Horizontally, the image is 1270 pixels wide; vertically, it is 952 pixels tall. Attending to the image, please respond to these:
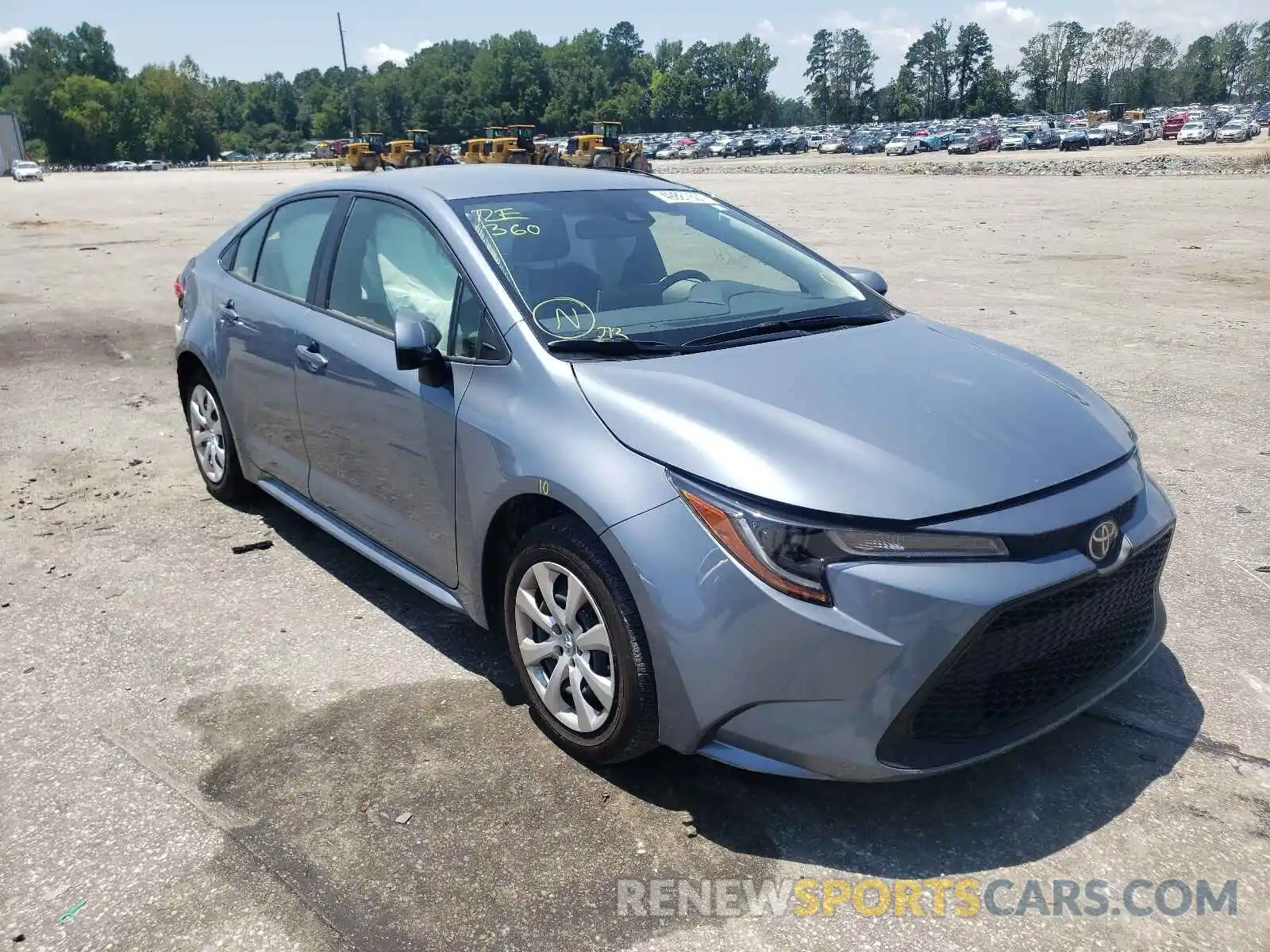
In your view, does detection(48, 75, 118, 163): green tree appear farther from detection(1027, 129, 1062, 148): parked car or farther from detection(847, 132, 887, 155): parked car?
detection(1027, 129, 1062, 148): parked car

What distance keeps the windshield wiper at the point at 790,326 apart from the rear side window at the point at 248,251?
247 centimetres

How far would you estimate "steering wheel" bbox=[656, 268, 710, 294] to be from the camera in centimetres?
376

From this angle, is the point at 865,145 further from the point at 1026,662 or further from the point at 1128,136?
the point at 1026,662

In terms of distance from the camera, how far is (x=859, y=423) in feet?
9.35

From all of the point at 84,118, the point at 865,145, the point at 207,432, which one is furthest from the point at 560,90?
the point at 207,432

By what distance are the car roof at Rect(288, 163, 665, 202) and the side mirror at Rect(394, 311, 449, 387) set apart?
626 mm

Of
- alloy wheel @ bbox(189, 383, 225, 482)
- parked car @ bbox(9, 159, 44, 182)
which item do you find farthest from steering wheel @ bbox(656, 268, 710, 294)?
parked car @ bbox(9, 159, 44, 182)

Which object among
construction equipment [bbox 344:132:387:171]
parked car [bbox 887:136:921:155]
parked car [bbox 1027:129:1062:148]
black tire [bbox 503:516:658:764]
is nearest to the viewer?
black tire [bbox 503:516:658:764]

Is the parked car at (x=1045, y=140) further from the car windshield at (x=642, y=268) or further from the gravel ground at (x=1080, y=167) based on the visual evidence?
the car windshield at (x=642, y=268)

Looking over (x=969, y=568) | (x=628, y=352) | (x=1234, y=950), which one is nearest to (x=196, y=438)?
(x=628, y=352)

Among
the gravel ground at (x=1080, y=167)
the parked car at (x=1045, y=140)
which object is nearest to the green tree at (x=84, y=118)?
the gravel ground at (x=1080, y=167)

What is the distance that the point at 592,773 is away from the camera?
311cm

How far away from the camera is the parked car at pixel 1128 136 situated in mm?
69875

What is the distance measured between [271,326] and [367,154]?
51.8 metres
